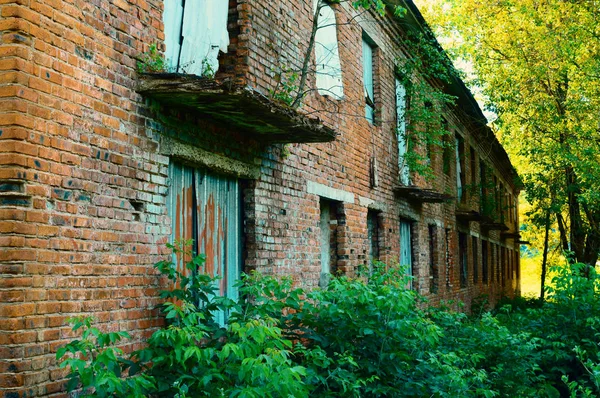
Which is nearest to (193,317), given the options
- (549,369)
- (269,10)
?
(269,10)

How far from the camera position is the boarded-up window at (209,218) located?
19.4 ft

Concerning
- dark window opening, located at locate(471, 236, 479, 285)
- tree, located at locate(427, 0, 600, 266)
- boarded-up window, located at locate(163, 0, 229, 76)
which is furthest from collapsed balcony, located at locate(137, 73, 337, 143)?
dark window opening, located at locate(471, 236, 479, 285)

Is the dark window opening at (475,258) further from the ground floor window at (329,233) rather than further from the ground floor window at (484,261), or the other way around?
the ground floor window at (329,233)

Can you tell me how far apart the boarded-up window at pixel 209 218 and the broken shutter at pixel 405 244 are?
21.9 feet

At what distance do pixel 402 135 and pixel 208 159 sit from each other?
24.2 feet

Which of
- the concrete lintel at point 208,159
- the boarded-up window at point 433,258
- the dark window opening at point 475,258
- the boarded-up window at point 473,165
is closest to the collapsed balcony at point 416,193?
the boarded-up window at point 433,258

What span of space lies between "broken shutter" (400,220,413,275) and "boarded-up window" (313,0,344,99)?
4412mm

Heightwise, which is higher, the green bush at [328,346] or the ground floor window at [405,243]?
the ground floor window at [405,243]

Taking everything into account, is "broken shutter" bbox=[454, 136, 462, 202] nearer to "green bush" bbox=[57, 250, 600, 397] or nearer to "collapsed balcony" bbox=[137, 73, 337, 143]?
"green bush" bbox=[57, 250, 600, 397]

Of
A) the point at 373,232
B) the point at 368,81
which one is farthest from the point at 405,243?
the point at 368,81

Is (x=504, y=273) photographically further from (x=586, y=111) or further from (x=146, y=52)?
(x=146, y=52)

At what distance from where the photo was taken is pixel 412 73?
A: 13.8 m

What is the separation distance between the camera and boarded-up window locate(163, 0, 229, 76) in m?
5.98

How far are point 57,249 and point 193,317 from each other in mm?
1018
